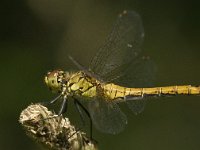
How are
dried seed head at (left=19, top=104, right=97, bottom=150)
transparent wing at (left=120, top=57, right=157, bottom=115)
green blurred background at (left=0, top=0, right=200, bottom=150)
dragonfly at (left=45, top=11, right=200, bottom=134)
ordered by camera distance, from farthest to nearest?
green blurred background at (left=0, top=0, right=200, bottom=150) < transparent wing at (left=120, top=57, right=157, bottom=115) < dragonfly at (left=45, top=11, right=200, bottom=134) < dried seed head at (left=19, top=104, right=97, bottom=150)

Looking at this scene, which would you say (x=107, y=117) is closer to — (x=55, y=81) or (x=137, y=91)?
(x=55, y=81)

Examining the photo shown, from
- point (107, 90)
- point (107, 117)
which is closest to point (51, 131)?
point (107, 117)

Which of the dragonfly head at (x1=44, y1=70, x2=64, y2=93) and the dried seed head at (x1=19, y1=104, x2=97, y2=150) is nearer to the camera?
the dried seed head at (x1=19, y1=104, x2=97, y2=150)

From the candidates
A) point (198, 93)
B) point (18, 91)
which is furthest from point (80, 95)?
point (18, 91)

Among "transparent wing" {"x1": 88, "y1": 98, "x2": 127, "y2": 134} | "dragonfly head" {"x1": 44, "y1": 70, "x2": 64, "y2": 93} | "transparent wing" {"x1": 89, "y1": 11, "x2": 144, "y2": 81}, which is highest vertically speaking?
"transparent wing" {"x1": 89, "y1": 11, "x2": 144, "y2": 81}

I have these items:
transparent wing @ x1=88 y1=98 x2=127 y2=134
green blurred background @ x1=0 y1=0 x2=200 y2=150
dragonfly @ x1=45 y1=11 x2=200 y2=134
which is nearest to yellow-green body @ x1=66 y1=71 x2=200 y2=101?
dragonfly @ x1=45 y1=11 x2=200 y2=134

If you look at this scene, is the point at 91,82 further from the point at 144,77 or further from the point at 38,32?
the point at 38,32

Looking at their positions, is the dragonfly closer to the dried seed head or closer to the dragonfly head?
the dragonfly head
